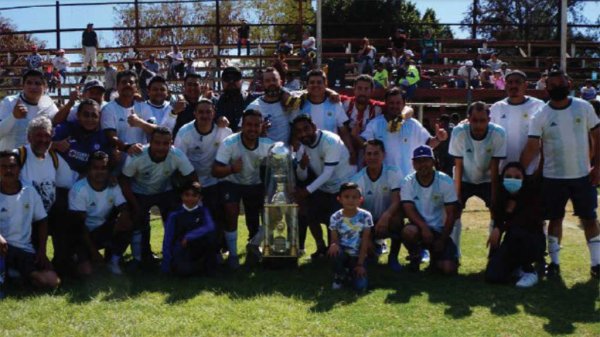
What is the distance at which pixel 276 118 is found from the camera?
7859 mm

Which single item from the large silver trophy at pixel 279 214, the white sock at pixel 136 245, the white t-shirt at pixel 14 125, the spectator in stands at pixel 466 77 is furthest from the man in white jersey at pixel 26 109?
the spectator in stands at pixel 466 77

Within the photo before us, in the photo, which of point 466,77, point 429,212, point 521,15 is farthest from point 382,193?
point 521,15

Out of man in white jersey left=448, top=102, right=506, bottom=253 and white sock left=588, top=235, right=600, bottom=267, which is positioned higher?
man in white jersey left=448, top=102, right=506, bottom=253

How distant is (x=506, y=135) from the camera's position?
7.34 m

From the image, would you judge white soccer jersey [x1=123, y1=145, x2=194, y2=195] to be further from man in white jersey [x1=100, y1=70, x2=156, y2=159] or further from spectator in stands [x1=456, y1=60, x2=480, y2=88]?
spectator in stands [x1=456, y1=60, x2=480, y2=88]

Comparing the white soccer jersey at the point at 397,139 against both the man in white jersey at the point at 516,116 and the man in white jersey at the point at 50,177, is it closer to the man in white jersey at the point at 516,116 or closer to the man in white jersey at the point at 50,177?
the man in white jersey at the point at 516,116

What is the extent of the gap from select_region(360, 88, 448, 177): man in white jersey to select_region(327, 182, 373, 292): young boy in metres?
1.23

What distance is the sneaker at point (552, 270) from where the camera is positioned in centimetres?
696

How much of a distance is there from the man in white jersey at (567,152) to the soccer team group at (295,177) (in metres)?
0.01

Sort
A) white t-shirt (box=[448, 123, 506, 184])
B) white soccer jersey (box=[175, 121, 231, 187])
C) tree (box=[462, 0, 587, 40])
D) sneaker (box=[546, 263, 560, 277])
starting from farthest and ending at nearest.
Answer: tree (box=[462, 0, 587, 40]), white soccer jersey (box=[175, 121, 231, 187]), white t-shirt (box=[448, 123, 506, 184]), sneaker (box=[546, 263, 560, 277])

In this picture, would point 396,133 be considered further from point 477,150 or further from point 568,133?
point 568,133

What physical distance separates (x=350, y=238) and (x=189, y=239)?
1608 millimetres

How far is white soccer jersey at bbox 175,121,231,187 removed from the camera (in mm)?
7598

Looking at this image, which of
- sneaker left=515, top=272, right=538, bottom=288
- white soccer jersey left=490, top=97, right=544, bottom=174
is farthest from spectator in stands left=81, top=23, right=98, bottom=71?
sneaker left=515, top=272, right=538, bottom=288
